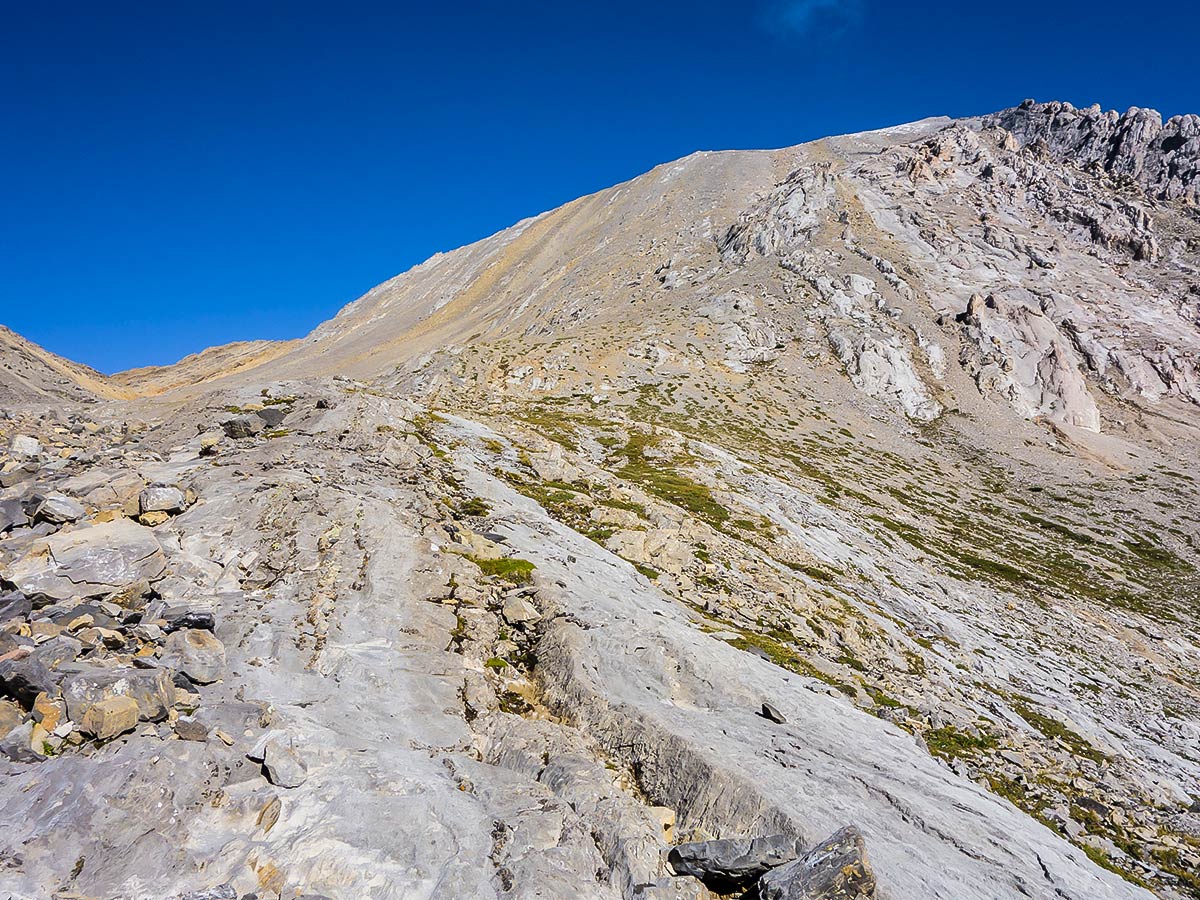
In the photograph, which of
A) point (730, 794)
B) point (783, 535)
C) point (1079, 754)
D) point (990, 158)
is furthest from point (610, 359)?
point (990, 158)

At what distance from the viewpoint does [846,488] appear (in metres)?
60.2

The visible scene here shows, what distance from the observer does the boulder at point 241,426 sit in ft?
94.3

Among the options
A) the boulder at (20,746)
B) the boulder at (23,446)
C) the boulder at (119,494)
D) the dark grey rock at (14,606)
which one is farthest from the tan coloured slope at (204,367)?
the boulder at (20,746)

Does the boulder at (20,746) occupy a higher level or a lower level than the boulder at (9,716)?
lower

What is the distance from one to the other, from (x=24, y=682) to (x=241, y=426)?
20457 mm

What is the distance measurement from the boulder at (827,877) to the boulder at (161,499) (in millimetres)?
20439

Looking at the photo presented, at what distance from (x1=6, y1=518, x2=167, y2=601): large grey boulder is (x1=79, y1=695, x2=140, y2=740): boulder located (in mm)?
5798

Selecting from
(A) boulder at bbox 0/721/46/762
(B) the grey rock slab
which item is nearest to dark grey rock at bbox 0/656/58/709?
(A) boulder at bbox 0/721/46/762

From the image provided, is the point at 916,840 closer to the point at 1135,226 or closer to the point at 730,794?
the point at 730,794

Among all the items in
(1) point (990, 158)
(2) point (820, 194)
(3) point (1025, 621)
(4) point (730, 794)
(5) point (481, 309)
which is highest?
(1) point (990, 158)

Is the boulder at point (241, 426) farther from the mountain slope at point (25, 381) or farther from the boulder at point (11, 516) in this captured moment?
the mountain slope at point (25, 381)

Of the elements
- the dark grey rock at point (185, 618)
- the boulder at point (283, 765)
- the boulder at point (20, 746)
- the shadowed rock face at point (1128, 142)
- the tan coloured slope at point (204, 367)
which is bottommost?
the boulder at point (283, 765)

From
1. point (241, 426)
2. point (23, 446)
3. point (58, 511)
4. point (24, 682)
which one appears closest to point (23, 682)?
point (24, 682)

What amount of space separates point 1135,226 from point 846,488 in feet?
416
